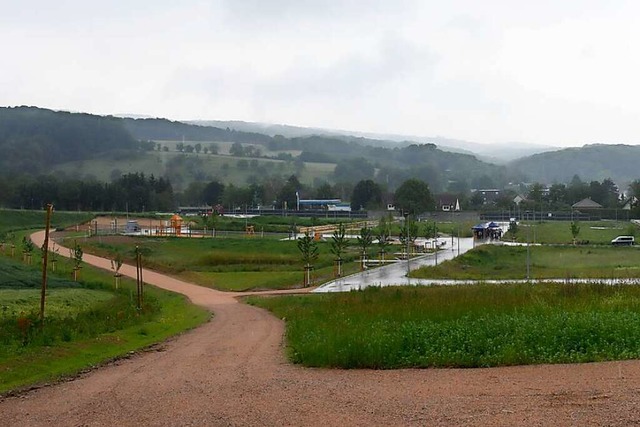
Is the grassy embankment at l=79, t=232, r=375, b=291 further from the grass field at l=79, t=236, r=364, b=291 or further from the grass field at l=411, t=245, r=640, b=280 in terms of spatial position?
the grass field at l=411, t=245, r=640, b=280

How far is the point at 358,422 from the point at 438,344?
190 inches

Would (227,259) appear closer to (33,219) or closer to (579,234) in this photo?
(579,234)

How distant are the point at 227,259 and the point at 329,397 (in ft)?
136

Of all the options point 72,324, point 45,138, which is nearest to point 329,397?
point 72,324

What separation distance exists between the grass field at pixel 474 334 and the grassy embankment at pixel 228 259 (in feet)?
66.2

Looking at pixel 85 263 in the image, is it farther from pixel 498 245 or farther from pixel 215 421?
pixel 215 421

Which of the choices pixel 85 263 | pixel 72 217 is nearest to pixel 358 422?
pixel 85 263

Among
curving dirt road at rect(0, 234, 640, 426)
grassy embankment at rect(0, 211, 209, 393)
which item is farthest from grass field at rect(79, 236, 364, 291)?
curving dirt road at rect(0, 234, 640, 426)

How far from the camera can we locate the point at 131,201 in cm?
12131

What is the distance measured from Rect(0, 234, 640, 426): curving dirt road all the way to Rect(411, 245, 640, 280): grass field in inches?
973

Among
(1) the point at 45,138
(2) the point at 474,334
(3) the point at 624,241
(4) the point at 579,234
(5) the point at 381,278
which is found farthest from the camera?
(1) the point at 45,138

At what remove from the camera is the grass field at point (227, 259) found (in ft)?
137

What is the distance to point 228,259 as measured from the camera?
169 feet

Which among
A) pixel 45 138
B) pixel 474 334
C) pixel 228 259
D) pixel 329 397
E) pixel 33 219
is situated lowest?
pixel 228 259
